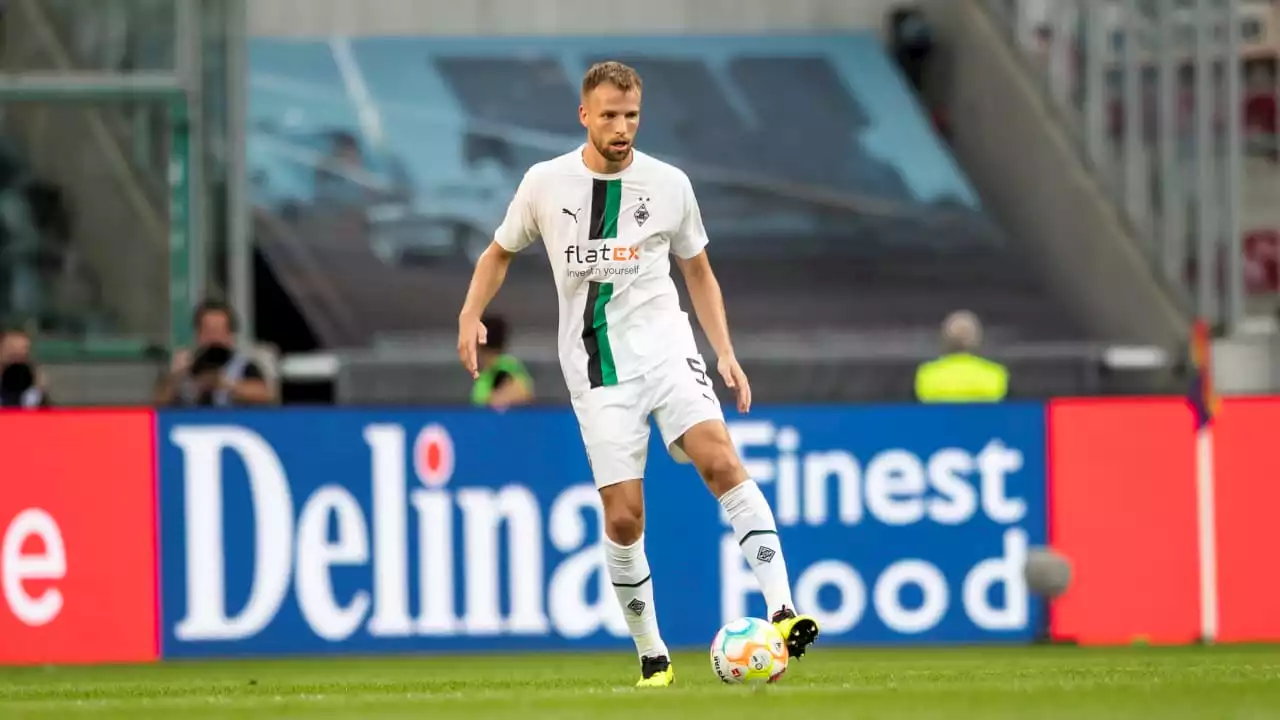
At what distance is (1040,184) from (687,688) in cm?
1152

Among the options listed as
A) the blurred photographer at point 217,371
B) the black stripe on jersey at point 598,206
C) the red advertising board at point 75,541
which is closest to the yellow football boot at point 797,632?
the black stripe on jersey at point 598,206

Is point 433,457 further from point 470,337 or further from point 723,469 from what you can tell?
point 723,469

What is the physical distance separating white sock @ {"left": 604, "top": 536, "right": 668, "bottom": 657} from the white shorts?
242 millimetres

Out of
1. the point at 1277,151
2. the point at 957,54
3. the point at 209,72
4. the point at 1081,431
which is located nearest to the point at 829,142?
the point at 957,54

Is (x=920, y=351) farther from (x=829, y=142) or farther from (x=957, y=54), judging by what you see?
(x=957, y=54)

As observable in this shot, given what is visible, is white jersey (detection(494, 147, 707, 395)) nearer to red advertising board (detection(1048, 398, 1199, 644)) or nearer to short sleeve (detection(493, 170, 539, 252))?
short sleeve (detection(493, 170, 539, 252))

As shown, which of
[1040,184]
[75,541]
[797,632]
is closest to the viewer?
[797,632]

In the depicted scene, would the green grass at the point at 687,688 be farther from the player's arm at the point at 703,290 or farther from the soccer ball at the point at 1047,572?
the player's arm at the point at 703,290

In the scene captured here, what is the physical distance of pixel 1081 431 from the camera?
12055mm

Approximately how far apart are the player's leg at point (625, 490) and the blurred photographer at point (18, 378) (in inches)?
231

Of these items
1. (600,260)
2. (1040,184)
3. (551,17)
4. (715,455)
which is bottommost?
(715,455)

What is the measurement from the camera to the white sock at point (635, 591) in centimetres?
788

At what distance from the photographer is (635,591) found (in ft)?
25.9

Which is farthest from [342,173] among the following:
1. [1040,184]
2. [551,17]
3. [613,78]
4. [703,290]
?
[613,78]
